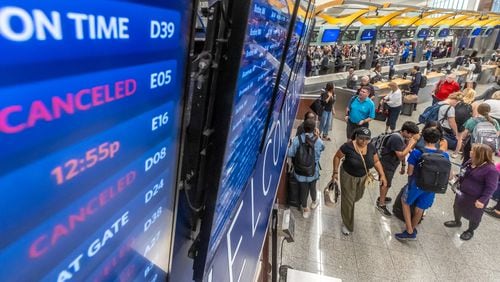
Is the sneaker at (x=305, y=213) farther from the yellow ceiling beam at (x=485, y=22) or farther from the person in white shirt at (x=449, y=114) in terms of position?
the yellow ceiling beam at (x=485, y=22)

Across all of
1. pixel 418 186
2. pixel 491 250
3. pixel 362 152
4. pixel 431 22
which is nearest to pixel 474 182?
pixel 418 186

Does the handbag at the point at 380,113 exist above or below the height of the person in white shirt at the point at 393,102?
below

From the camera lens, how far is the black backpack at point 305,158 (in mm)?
4520

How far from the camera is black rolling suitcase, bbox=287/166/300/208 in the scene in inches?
198

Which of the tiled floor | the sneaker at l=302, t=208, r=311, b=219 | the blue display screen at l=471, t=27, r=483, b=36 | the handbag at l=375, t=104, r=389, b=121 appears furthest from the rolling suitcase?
the blue display screen at l=471, t=27, r=483, b=36

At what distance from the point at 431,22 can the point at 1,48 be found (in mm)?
16822

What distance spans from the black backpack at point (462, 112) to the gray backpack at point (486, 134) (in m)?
1.02

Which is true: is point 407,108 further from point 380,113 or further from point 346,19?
point 346,19

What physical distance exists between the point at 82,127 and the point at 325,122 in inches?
310

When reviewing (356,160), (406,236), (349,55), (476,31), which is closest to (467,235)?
(406,236)

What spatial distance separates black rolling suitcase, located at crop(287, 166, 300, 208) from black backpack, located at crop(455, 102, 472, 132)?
429cm

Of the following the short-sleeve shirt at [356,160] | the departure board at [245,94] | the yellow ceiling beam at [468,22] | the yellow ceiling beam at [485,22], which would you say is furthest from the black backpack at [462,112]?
the yellow ceiling beam at [485,22]

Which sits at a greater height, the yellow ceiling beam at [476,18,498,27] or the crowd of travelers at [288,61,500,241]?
the yellow ceiling beam at [476,18,498,27]

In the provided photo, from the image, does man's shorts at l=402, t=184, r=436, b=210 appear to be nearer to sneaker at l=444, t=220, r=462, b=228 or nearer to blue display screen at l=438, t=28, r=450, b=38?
sneaker at l=444, t=220, r=462, b=228
